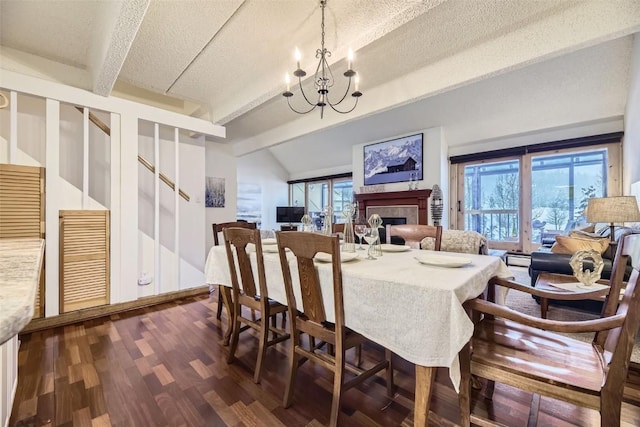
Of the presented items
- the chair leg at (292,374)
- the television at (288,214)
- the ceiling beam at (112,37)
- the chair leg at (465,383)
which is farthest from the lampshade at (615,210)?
the television at (288,214)

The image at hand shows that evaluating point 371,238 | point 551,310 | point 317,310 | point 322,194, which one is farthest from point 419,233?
point 322,194

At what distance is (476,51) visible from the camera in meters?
2.55

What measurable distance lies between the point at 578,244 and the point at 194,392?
352 centimetres

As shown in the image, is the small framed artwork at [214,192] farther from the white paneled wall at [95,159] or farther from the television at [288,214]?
the television at [288,214]

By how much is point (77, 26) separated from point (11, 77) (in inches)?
30.2

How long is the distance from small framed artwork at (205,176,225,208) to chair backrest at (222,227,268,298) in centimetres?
363

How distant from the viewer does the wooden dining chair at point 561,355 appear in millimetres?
868

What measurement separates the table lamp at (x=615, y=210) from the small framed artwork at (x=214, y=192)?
5414mm

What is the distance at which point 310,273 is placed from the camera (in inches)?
53.8

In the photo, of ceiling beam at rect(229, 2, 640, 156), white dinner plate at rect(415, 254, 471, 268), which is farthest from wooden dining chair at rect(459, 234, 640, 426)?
ceiling beam at rect(229, 2, 640, 156)

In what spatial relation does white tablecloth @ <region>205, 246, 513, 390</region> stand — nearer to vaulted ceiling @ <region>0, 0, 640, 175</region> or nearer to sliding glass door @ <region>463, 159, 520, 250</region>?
vaulted ceiling @ <region>0, 0, 640, 175</region>

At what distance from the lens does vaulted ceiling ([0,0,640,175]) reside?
6.81 ft

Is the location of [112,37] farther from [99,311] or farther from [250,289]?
[99,311]

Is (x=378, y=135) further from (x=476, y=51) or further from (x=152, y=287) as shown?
(x=152, y=287)
